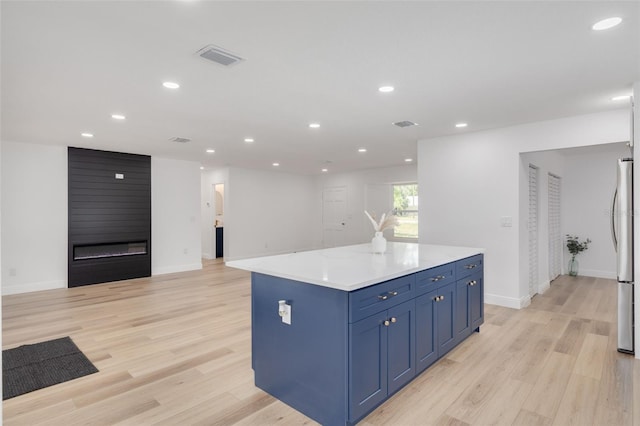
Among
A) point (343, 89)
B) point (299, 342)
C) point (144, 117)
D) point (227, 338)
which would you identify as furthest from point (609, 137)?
point (144, 117)

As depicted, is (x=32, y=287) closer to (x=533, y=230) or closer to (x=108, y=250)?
(x=108, y=250)

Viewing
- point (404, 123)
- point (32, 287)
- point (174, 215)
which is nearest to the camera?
point (404, 123)

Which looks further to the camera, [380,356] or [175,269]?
[175,269]

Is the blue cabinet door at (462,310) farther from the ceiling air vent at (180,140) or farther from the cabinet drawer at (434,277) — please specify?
the ceiling air vent at (180,140)

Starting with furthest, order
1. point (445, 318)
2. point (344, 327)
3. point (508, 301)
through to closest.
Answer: point (508, 301) < point (445, 318) < point (344, 327)

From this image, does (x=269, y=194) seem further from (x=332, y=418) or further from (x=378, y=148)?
(x=332, y=418)

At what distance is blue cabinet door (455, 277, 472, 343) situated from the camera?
3203 mm

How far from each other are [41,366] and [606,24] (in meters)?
4.85

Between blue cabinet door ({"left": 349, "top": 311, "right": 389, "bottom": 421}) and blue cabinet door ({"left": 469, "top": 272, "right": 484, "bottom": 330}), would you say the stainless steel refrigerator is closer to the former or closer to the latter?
blue cabinet door ({"left": 469, "top": 272, "right": 484, "bottom": 330})

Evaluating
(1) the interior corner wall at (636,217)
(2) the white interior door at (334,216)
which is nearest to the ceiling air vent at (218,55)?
(1) the interior corner wall at (636,217)

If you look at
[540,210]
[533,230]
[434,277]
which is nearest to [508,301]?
[533,230]

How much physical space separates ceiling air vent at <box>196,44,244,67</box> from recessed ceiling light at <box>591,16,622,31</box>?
2286mm

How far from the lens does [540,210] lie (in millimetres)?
5406

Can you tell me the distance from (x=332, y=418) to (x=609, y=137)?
165 inches
